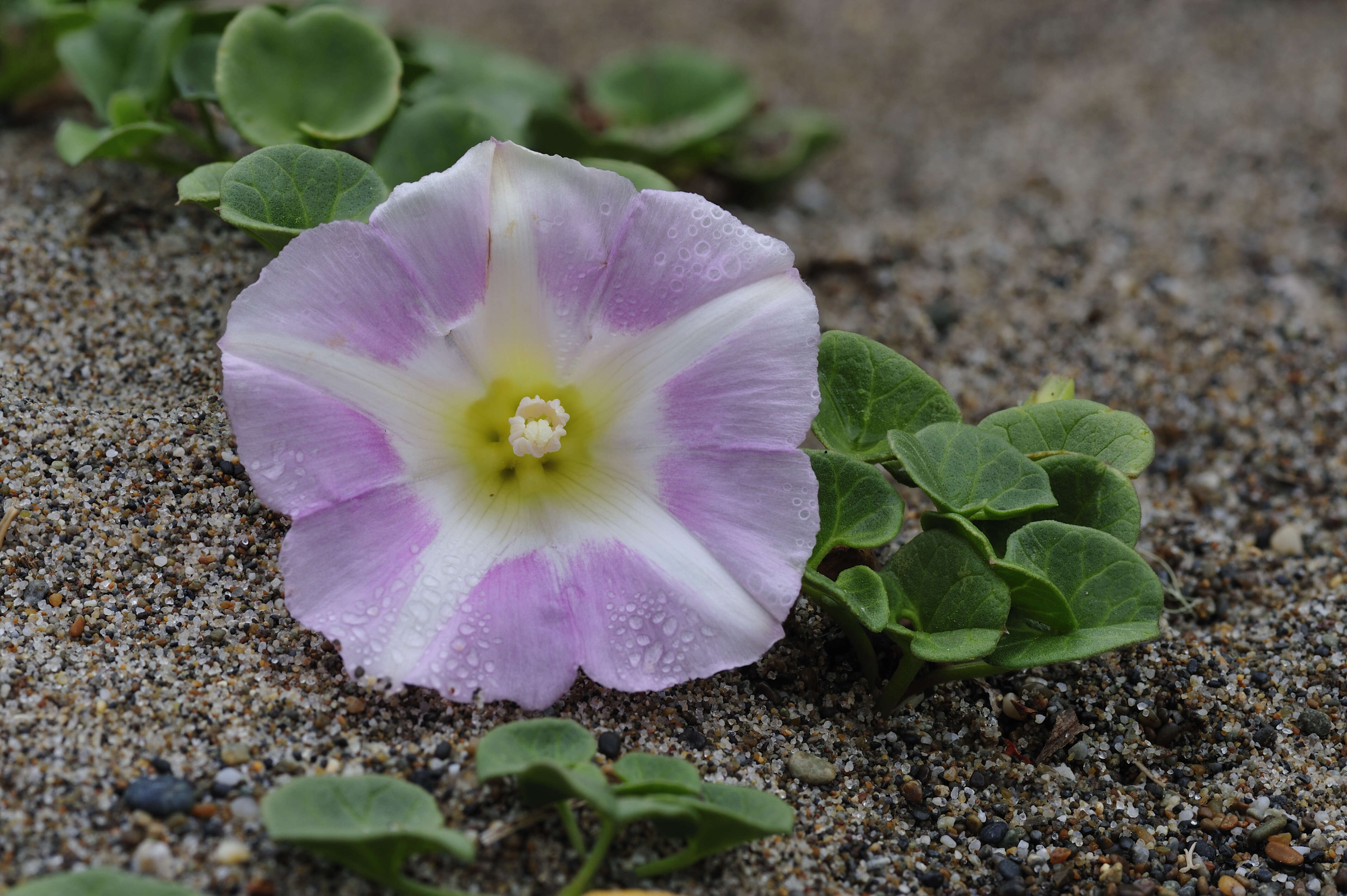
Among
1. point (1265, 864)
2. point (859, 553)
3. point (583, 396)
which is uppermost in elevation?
point (583, 396)

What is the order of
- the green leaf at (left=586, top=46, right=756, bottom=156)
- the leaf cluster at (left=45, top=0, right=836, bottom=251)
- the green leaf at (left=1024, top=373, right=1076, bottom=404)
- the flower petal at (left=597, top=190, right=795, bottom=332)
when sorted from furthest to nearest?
1. the green leaf at (left=586, top=46, right=756, bottom=156)
2. the green leaf at (left=1024, top=373, right=1076, bottom=404)
3. the leaf cluster at (left=45, top=0, right=836, bottom=251)
4. the flower petal at (left=597, top=190, right=795, bottom=332)

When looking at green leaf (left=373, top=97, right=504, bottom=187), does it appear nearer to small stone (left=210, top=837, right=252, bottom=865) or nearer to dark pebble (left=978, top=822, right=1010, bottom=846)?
small stone (left=210, top=837, right=252, bottom=865)

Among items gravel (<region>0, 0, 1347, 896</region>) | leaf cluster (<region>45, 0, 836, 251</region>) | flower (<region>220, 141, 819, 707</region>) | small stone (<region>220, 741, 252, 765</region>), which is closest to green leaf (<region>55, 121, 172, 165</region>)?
leaf cluster (<region>45, 0, 836, 251</region>)

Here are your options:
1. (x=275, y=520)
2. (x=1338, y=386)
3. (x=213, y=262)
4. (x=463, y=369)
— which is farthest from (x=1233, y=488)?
(x=213, y=262)

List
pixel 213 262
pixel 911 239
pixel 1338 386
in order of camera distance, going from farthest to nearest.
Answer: pixel 911 239, pixel 1338 386, pixel 213 262

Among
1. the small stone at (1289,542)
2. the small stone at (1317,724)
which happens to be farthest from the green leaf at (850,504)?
the small stone at (1289,542)

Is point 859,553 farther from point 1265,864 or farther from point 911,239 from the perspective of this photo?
point 911,239
